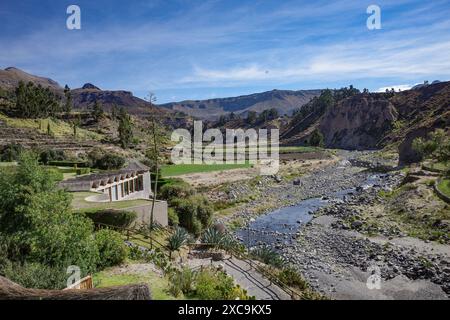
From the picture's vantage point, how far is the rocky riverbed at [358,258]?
71.0ft

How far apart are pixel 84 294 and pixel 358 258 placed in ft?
75.9

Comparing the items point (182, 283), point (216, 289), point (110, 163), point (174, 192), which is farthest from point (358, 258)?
point (110, 163)

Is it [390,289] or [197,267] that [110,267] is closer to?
[197,267]

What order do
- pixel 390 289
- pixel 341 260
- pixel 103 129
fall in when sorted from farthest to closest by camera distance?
pixel 103 129 → pixel 341 260 → pixel 390 289

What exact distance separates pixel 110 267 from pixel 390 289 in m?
15.7

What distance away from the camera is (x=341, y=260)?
26.5 metres

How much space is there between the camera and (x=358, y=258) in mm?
26609

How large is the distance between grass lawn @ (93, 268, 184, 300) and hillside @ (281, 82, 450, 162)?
115278 mm

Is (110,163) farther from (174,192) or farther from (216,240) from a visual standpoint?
(216,240)

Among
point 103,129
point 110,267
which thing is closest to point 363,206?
point 110,267

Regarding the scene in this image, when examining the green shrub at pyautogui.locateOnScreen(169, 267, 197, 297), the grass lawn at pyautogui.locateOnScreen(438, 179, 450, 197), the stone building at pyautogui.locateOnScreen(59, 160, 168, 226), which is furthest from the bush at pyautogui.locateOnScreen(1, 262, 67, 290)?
the grass lawn at pyautogui.locateOnScreen(438, 179, 450, 197)

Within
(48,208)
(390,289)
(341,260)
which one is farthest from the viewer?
(341,260)

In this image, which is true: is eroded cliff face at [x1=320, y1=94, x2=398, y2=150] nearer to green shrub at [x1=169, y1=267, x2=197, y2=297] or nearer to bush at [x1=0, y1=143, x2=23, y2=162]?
bush at [x1=0, y1=143, x2=23, y2=162]
